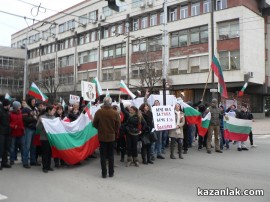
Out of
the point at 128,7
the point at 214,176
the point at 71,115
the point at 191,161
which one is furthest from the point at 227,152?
the point at 128,7

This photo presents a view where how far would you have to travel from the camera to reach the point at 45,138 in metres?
8.83

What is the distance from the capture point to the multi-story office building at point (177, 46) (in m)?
35.2

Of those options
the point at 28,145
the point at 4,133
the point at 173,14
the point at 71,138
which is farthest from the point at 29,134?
the point at 173,14

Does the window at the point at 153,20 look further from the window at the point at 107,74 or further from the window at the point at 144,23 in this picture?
the window at the point at 107,74

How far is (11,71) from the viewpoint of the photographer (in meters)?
65.4

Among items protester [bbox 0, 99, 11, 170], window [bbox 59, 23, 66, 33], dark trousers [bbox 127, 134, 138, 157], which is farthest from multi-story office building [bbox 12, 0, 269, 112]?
dark trousers [bbox 127, 134, 138, 157]

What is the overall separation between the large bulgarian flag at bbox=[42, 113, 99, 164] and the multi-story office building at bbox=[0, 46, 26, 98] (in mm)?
56058

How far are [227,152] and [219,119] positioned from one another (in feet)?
4.04

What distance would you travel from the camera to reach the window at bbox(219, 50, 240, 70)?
34750mm

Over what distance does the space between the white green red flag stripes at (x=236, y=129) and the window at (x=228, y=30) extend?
79.1 ft

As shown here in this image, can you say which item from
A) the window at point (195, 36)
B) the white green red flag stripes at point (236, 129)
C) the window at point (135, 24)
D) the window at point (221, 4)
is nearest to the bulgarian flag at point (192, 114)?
the white green red flag stripes at point (236, 129)

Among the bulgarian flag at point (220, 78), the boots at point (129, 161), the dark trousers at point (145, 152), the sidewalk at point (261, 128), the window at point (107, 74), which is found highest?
the window at point (107, 74)

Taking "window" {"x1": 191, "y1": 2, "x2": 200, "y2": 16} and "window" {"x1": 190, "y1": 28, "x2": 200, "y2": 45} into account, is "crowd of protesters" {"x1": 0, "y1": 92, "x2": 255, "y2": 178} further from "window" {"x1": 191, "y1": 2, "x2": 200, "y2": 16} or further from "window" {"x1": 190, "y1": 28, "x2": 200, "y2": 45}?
"window" {"x1": 191, "y1": 2, "x2": 200, "y2": 16}

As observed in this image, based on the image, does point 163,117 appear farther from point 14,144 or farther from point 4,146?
point 4,146
